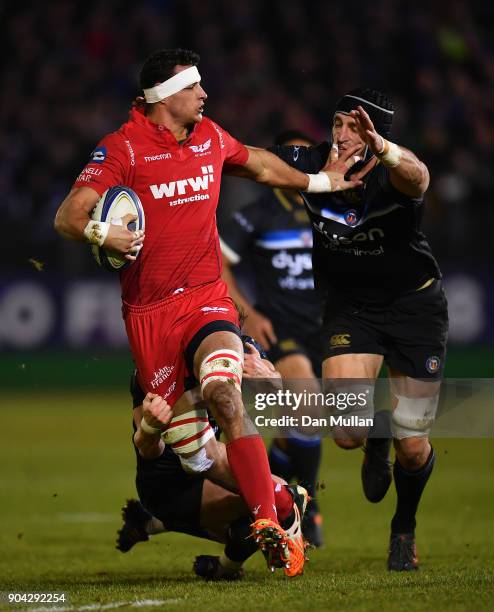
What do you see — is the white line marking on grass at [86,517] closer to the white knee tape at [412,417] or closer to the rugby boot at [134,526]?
the rugby boot at [134,526]

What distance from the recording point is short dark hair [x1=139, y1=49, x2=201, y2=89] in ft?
23.7

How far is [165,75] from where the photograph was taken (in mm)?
7230

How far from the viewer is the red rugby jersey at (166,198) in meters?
7.04

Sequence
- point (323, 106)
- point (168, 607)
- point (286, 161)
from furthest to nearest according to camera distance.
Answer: point (323, 106), point (286, 161), point (168, 607)

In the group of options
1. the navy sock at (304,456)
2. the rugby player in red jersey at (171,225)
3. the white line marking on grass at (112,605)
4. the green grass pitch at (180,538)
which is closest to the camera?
the white line marking on grass at (112,605)

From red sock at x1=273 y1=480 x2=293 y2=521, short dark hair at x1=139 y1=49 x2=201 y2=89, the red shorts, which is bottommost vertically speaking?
red sock at x1=273 y1=480 x2=293 y2=521

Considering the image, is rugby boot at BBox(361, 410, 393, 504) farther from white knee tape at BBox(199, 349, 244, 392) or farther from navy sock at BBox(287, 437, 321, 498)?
white knee tape at BBox(199, 349, 244, 392)

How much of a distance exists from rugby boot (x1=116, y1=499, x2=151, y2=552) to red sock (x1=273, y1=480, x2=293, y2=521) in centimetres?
148

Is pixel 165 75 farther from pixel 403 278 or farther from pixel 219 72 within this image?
pixel 219 72

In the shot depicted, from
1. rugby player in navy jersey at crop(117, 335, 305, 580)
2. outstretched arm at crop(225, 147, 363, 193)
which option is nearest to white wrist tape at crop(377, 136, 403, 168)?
outstretched arm at crop(225, 147, 363, 193)

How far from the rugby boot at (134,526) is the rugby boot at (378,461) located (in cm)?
141

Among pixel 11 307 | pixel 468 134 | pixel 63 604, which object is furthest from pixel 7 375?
pixel 63 604

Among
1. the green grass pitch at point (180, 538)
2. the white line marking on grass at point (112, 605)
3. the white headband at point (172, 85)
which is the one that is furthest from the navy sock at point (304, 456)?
the white line marking on grass at point (112, 605)

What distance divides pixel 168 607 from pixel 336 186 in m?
2.87
